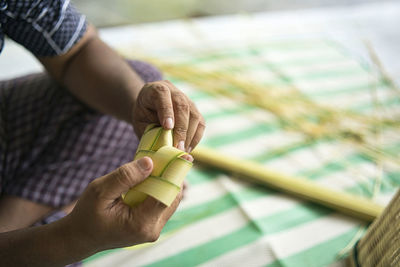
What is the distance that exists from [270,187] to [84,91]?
72 centimetres

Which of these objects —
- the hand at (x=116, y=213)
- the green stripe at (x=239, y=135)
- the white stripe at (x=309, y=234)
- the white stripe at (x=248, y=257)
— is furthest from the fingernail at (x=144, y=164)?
the green stripe at (x=239, y=135)

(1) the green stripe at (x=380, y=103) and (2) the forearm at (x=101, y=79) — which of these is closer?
(2) the forearm at (x=101, y=79)

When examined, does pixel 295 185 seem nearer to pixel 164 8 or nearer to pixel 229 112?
pixel 229 112

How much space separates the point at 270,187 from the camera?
1330 mm

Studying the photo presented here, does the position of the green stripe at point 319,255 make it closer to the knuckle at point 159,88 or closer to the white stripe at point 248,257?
the white stripe at point 248,257

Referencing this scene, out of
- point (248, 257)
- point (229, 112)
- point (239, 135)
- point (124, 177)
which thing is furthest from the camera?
point (229, 112)

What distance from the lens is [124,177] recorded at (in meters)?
0.55

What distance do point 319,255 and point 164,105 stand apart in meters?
0.74

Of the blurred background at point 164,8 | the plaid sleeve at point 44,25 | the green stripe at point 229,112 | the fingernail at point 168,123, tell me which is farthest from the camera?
the blurred background at point 164,8

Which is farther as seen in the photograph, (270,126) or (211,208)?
(270,126)

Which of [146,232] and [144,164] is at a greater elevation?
[144,164]

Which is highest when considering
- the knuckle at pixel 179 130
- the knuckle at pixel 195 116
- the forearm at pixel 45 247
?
→ the knuckle at pixel 195 116

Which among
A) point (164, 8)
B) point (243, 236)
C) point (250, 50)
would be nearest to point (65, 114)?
point (243, 236)

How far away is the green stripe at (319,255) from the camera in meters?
1.10
